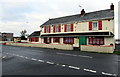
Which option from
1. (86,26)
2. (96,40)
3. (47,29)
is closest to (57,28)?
(47,29)

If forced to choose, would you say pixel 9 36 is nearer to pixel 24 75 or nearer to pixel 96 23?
pixel 96 23

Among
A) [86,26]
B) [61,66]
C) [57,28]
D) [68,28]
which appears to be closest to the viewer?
[61,66]

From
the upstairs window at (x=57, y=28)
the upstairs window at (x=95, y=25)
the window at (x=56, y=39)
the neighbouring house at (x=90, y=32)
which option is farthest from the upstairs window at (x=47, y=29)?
the upstairs window at (x=95, y=25)

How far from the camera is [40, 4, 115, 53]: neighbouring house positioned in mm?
15002

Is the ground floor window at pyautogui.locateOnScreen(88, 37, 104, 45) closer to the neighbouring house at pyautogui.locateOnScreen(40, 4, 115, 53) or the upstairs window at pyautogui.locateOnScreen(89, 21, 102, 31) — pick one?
the neighbouring house at pyautogui.locateOnScreen(40, 4, 115, 53)

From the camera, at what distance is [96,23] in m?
17.8

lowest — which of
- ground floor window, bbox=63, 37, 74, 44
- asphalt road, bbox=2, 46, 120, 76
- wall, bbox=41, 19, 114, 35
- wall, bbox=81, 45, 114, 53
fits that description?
asphalt road, bbox=2, 46, 120, 76

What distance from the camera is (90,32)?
17.8m

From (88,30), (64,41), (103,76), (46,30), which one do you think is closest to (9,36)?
(46,30)

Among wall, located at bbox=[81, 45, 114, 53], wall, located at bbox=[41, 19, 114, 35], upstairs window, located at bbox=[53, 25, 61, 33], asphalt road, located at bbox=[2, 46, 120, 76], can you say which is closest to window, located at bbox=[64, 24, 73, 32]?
wall, located at bbox=[41, 19, 114, 35]

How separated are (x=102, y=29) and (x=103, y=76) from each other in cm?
1381

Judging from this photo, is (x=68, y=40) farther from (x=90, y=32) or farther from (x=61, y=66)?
(x=61, y=66)

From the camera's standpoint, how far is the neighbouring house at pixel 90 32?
15.0 m

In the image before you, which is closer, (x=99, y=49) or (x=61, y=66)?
(x=61, y=66)
